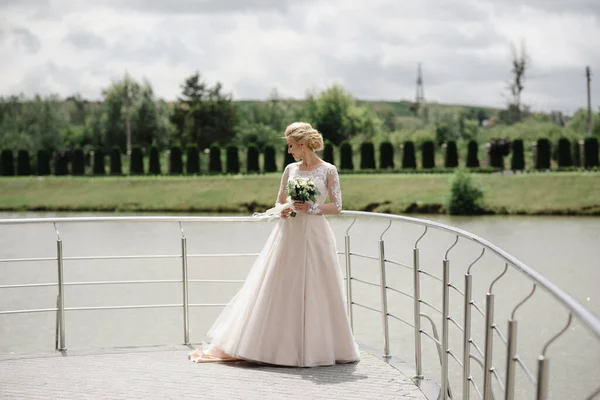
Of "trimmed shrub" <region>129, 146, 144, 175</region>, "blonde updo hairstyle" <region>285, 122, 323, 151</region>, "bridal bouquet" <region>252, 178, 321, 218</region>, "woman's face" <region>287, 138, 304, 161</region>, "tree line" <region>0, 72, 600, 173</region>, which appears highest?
"tree line" <region>0, 72, 600, 173</region>

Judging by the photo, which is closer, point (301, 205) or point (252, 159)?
point (301, 205)

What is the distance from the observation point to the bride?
554 centimetres

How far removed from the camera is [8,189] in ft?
141

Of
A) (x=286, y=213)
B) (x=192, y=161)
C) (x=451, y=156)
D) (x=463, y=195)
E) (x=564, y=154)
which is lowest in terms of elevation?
(x=286, y=213)

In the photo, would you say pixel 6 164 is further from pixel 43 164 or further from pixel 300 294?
pixel 300 294

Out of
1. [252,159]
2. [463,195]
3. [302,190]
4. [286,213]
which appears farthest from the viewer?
[252,159]

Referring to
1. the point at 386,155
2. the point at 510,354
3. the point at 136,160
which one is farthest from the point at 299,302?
the point at 136,160

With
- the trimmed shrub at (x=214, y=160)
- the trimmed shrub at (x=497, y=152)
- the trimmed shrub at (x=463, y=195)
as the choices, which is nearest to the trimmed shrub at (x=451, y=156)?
the trimmed shrub at (x=497, y=152)

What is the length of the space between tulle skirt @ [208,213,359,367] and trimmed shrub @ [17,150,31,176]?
147 ft

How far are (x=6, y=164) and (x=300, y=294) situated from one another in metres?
45.6

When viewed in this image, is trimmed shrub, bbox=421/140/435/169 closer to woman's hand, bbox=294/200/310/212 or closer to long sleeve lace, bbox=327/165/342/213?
long sleeve lace, bbox=327/165/342/213

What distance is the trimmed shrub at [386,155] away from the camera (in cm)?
4159

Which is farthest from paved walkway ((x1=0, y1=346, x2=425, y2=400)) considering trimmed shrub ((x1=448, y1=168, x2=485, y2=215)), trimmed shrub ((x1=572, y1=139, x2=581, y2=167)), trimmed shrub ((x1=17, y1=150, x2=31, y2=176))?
trimmed shrub ((x1=17, y1=150, x2=31, y2=176))

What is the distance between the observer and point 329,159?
4362 cm
